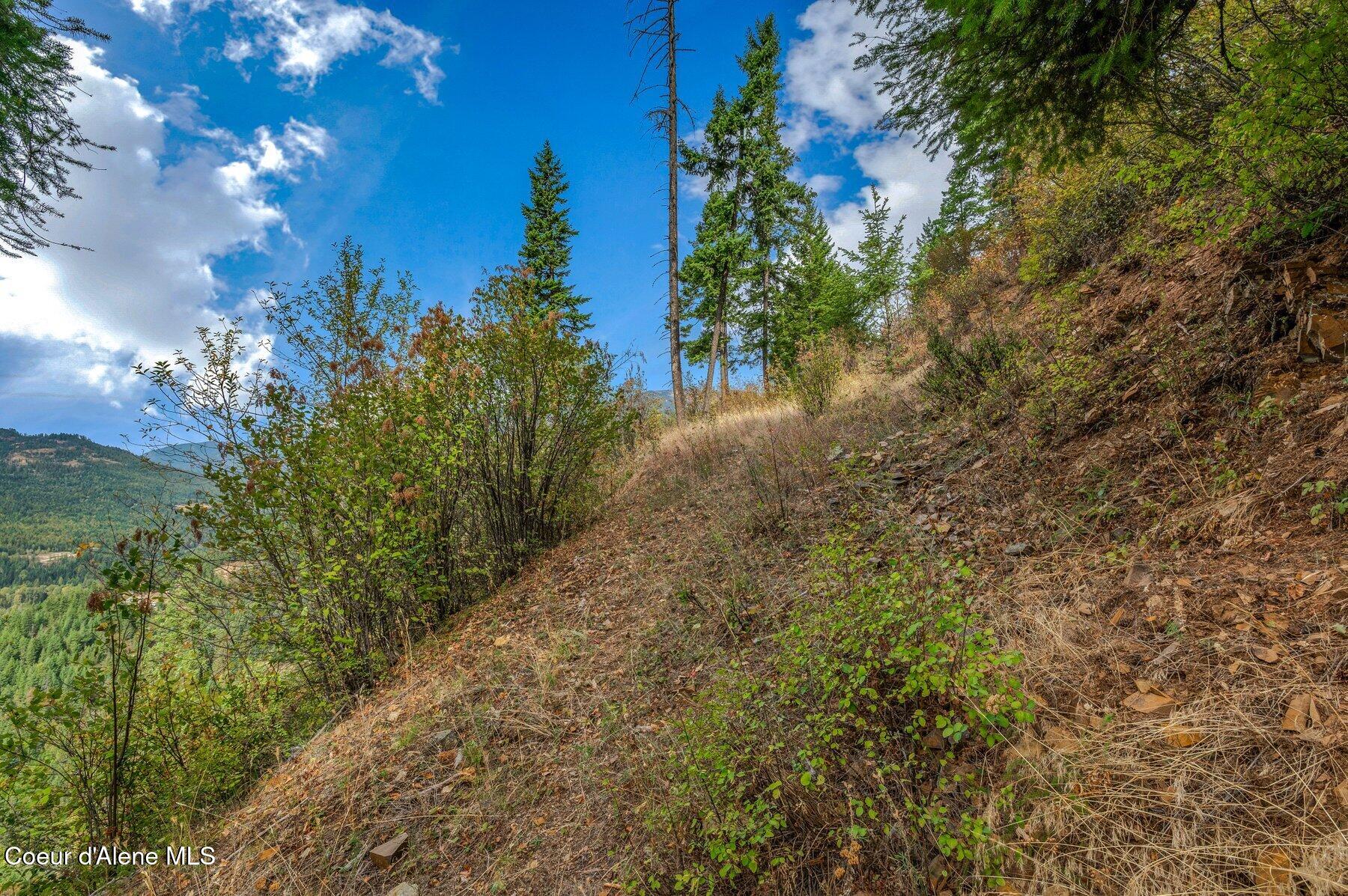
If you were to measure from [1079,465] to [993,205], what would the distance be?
20211mm

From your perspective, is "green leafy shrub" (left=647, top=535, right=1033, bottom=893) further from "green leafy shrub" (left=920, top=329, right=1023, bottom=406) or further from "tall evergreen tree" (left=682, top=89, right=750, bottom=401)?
"tall evergreen tree" (left=682, top=89, right=750, bottom=401)

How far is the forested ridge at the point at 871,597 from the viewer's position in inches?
68.4

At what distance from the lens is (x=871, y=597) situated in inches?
94.0

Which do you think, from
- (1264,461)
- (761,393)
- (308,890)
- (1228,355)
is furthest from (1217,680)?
(761,393)

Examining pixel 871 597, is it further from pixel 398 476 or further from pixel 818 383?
pixel 818 383

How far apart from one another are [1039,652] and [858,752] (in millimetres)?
921

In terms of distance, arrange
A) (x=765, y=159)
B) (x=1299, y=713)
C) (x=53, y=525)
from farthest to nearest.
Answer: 1. (x=53, y=525)
2. (x=765, y=159)
3. (x=1299, y=713)

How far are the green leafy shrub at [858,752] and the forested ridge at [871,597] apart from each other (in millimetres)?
23

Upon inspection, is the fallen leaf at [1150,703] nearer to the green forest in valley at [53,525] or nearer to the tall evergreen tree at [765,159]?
the green forest in valley at [53,525]

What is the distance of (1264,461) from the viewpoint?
2.55m

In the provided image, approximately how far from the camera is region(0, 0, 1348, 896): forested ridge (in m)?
1.74

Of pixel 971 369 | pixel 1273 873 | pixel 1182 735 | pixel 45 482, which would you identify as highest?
pixel 45 482

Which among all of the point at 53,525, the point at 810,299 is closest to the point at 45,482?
the point at 53,525

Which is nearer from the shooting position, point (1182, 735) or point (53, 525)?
point (1182, 735)
